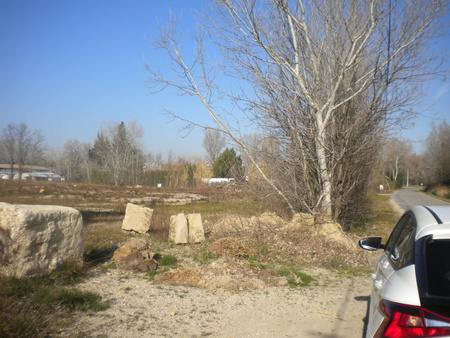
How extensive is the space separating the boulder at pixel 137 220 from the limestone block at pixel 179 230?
134 centimetres

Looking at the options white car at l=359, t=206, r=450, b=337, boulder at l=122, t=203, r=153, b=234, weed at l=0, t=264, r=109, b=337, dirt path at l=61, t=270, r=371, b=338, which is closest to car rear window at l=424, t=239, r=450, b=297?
white car at l=359, t=206, r=450, b=337

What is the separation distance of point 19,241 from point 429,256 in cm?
546

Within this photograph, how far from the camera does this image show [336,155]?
11281 mm

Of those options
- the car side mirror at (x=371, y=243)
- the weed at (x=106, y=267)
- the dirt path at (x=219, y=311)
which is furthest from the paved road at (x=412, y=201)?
the car side mirror at (x=371, y=243)

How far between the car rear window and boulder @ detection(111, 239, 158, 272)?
5689 mm

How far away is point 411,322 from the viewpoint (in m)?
2.19

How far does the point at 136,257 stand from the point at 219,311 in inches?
101

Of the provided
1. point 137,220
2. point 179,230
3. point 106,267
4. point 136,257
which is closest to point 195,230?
point 179,230

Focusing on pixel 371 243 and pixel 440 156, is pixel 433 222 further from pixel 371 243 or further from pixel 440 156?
pixel 440 156

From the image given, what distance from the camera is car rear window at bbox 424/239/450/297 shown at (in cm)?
228

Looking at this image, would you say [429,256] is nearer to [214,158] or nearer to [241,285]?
[241,285]

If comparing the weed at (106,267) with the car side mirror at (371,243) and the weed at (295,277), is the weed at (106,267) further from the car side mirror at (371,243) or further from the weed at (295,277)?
the car side mirror at (371,243)

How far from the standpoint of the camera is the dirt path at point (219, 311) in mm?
4633

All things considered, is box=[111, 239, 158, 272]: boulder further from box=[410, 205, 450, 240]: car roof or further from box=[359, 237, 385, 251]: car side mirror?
box=[410, 205, 450, 240]: car roof
